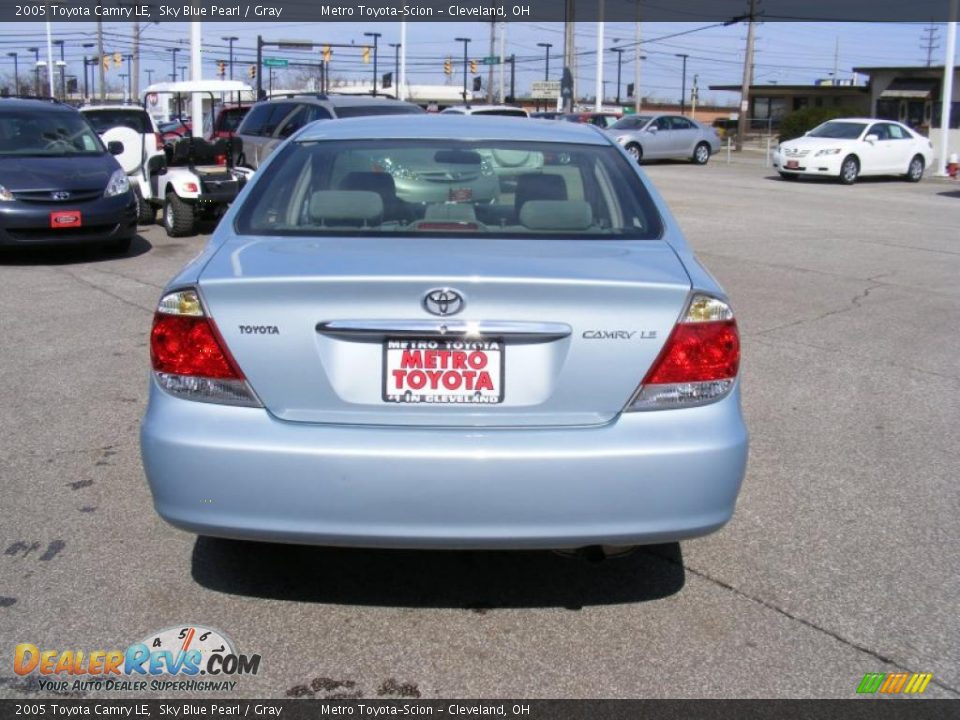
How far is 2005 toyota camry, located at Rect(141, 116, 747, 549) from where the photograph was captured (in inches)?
119

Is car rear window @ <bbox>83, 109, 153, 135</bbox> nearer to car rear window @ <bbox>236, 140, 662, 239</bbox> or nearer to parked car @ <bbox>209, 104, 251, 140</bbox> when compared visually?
parked car @ <bbox>209, 104, 251, 140</bbox>

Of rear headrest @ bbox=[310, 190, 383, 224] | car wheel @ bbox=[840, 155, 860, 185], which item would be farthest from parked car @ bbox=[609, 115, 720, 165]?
rear headrest @ bbox=[310, 190, 383, 224]

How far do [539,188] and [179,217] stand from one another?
958 cm

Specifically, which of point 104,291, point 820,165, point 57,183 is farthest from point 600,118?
point 104,291

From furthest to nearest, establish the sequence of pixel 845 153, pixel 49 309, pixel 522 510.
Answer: pixel 845 153, pixel 49 309, pixel 522 510

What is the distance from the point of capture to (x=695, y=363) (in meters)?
3.15

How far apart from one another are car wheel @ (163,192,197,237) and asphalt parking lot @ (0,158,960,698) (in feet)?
21.2

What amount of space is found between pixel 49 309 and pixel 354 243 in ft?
19.7

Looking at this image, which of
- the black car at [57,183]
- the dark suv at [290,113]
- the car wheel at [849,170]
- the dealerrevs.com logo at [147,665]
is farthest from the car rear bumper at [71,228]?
the car wheel at [849,170]

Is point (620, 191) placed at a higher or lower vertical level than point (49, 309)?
higher

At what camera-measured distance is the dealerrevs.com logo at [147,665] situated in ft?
10.1

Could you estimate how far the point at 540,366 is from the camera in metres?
3.07
